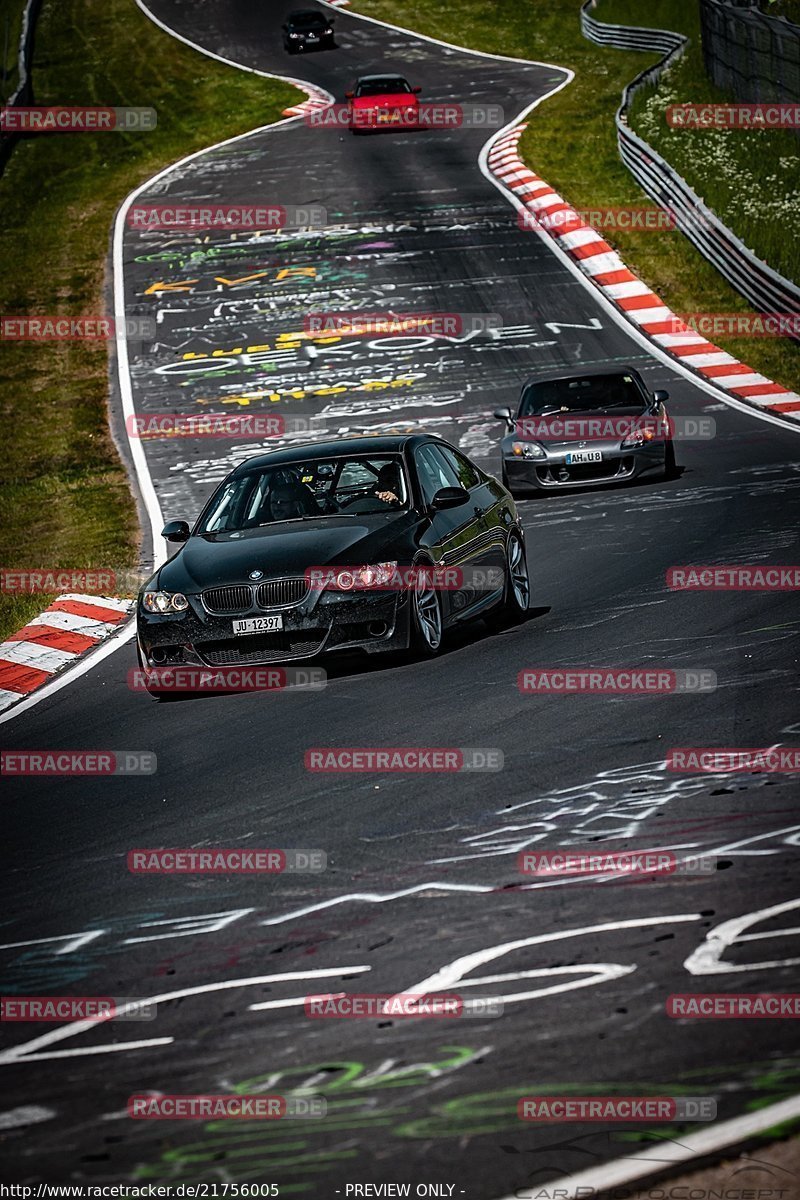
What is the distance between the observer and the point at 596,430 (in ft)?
60.3

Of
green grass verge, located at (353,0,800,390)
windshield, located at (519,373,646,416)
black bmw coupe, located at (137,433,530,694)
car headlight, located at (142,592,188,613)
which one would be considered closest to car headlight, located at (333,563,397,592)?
black bmw coupe, located at (137,433,530,694)

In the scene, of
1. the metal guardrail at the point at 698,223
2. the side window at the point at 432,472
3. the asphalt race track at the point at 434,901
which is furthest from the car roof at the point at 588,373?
the side window at the point at 432,472

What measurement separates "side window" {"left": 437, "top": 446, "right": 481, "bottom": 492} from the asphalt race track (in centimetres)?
105

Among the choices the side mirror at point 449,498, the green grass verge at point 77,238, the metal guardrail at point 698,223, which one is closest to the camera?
the side mirror at point 449,498

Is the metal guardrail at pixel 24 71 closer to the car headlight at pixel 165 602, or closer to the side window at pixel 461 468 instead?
the side window at pixel 461 468

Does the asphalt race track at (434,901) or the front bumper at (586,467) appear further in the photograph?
the front bumper at (586,467)

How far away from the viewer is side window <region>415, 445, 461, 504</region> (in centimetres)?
1149

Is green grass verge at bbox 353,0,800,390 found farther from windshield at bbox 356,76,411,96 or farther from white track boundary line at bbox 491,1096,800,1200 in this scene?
white track boundary line at bbox 491,1096,800,1200

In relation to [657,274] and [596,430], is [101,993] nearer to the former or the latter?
[596,430]

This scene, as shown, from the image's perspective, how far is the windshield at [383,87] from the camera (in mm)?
43344

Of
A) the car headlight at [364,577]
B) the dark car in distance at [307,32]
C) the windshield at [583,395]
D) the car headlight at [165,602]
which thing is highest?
the dark car in distance at [307,32]

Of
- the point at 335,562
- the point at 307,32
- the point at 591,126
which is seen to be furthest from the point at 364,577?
the point at 307,32

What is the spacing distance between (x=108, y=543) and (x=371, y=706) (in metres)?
8.43

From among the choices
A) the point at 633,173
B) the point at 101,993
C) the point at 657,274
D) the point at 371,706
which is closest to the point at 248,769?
the point at 371,706
